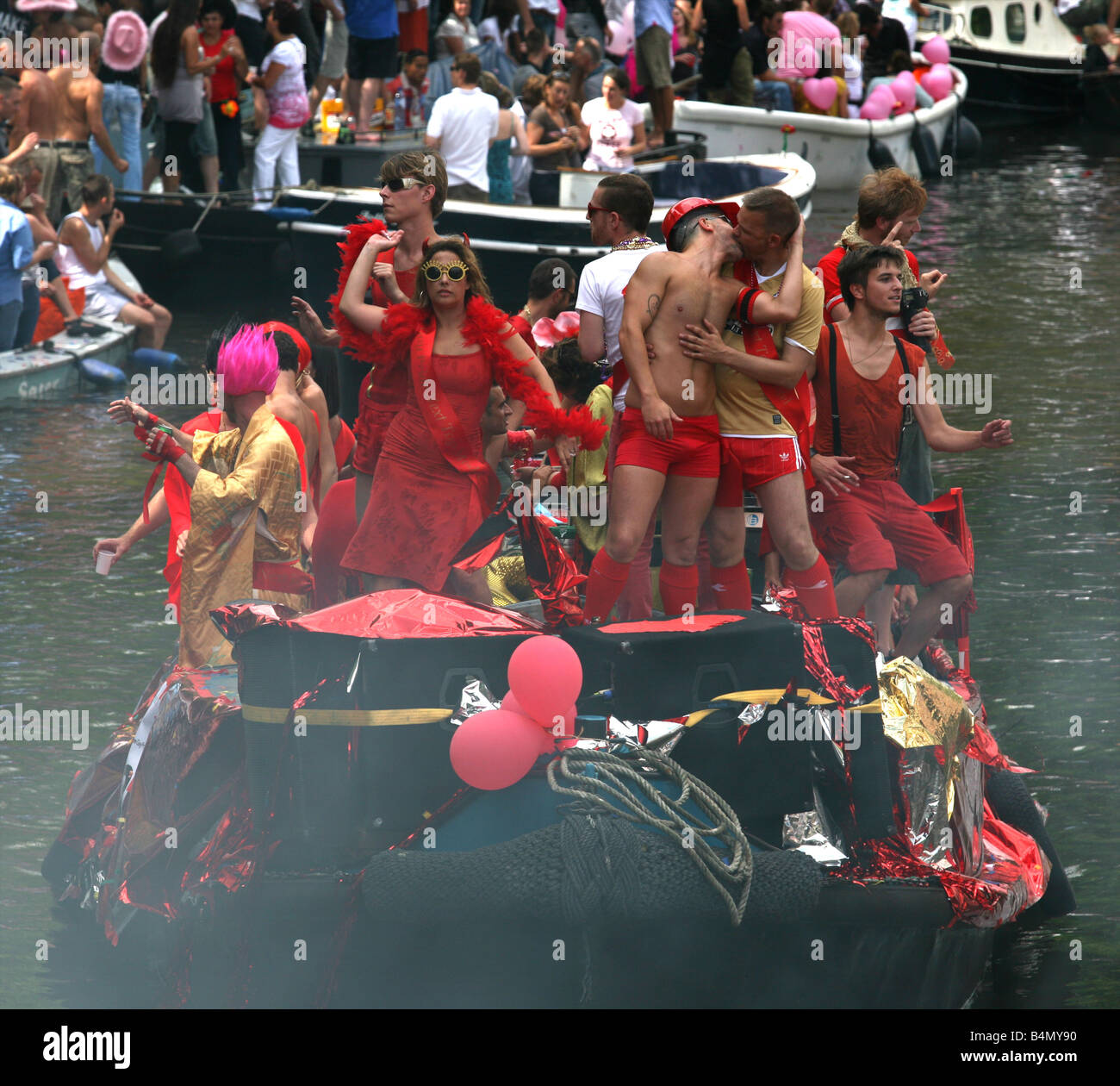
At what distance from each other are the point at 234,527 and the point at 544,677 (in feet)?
5.52

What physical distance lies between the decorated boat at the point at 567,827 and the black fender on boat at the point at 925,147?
19.7m

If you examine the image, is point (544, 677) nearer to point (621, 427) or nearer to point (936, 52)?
point (621, 427)

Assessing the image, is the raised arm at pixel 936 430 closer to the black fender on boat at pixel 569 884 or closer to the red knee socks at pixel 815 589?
the red knee socks at pixel 815 589

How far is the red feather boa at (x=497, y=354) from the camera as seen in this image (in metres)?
5.58

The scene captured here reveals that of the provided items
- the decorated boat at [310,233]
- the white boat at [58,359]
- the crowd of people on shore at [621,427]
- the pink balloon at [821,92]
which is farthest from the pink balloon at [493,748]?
the pink balloon at [821,92]

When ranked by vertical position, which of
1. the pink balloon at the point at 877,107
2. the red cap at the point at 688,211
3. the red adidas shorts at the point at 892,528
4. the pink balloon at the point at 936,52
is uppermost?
the pink balloon at the point at 936,52

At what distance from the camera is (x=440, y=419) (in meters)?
5.70

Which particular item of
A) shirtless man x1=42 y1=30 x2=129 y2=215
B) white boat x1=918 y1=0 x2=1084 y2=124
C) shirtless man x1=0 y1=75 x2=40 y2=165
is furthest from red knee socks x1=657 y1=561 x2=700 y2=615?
white boat x1=918 y1=0 x2=1084 y2=124

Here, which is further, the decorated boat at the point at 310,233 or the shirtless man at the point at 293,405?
the decorated boat at the point at 310,233

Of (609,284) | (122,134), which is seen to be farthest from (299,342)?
(122,134)

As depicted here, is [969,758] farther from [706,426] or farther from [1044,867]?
[706,426]

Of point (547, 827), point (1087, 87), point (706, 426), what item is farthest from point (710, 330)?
point (1087, 87)

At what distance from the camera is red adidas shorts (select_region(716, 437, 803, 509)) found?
5414 millimetres

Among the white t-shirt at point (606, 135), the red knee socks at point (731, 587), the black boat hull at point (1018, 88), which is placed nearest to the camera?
the red knee socks at point (731, 587)
